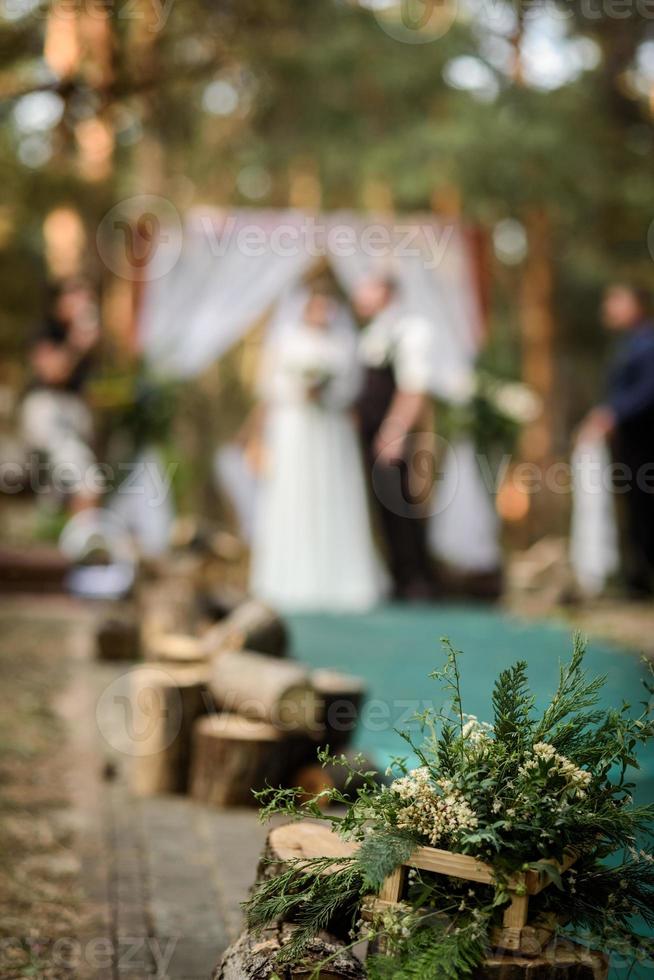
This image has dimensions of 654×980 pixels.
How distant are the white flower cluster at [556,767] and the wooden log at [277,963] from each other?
52 centimetres

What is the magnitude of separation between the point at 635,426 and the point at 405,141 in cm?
608

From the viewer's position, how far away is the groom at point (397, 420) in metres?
11.7

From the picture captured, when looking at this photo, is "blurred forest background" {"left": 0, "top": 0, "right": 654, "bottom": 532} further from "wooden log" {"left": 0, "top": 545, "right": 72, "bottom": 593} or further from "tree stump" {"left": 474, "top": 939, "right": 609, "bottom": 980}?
"tree stump" {"left": 474, "top": 939, "right": 609, "bottom": 980}

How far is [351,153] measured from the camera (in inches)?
680

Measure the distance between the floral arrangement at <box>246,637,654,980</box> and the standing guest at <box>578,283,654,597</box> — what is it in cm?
881

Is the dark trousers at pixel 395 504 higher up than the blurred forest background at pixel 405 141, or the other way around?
the blurred forest background at pixel 405 141

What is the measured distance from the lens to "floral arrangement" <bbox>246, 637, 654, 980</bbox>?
2.44m

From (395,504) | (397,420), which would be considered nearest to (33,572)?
(395,504)

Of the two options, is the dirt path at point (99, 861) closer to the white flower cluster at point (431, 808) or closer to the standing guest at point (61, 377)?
the white flower cluster at point (431, 808)

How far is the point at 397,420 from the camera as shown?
11.7 m

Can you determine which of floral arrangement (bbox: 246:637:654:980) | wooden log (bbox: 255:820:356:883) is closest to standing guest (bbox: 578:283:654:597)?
wooden log (bbox: 255:820:356:883)

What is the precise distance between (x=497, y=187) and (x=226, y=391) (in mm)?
3989

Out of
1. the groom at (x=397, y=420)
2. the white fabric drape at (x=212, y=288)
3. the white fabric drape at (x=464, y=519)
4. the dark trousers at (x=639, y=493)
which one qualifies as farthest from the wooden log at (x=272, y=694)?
the white fabric drape at (x=212, y=288)

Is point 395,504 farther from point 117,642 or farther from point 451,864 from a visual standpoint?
point 451,864
